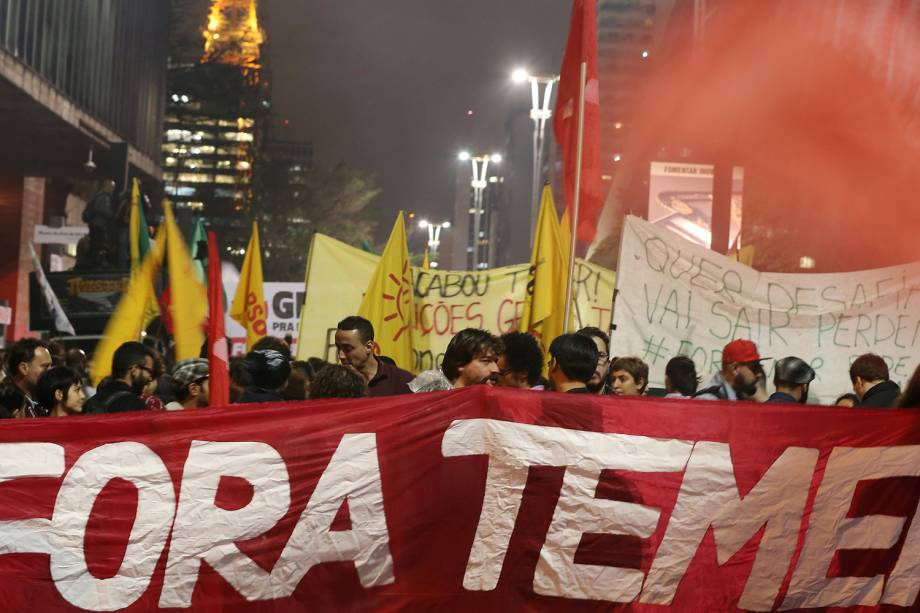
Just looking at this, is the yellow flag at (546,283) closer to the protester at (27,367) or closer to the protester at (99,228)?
the protester at (27,367)

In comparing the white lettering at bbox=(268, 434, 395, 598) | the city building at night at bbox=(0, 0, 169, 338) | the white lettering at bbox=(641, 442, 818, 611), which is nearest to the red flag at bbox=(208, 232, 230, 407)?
the white lettering at bbox=(268, 434, 395, 598)

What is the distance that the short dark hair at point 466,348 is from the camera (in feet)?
16.6

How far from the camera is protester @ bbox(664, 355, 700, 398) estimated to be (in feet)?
24.0

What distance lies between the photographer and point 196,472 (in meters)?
4.31

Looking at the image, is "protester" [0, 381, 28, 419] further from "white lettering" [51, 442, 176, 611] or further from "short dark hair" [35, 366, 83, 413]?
"white lettering" [51, 442, 176, 611]

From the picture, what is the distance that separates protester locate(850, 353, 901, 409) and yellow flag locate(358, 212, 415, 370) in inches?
154

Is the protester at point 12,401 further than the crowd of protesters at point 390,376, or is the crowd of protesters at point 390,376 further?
the protester at point 12,401

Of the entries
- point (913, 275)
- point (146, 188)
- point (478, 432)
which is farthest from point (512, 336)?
point (146, 188)

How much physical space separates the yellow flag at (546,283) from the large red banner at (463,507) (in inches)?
154

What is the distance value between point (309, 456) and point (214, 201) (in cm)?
10664

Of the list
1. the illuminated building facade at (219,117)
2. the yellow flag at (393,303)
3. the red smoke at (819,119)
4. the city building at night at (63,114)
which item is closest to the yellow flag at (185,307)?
the yellow flag at (393,303)

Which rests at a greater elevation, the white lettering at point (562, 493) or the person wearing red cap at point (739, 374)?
the person wearing red cap at point (739, 374)

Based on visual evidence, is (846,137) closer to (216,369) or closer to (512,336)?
→ (512,336)

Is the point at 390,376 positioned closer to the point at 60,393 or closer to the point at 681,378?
the point at 60,393
